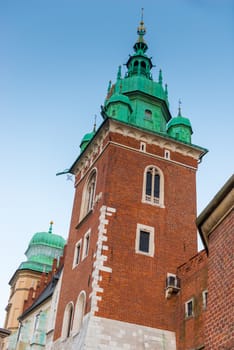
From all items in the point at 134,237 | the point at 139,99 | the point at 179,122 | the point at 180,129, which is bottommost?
the point at 134,237

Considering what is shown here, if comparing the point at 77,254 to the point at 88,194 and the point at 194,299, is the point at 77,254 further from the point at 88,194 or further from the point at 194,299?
the point at 194,299

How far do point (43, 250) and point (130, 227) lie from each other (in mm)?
30511

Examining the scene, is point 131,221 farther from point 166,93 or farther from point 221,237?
point 221,237

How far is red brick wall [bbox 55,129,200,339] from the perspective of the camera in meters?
23.2

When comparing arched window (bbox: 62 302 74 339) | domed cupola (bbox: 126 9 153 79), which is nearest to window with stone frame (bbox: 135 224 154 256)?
arched window (bbox: 62 302 74 339)

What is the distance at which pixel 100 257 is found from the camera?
931 inches

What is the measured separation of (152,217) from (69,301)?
6.35 metres

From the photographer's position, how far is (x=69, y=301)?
1037 inches

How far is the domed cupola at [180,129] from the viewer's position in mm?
30578

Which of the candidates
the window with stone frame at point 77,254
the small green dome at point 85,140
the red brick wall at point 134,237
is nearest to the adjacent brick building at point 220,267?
the red brick wall at point 134,237

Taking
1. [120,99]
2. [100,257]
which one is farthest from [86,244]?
[120,99]

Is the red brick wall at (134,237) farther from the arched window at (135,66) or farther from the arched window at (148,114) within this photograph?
the arched window at (135,66)

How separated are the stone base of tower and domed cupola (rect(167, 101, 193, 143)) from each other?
1239cm

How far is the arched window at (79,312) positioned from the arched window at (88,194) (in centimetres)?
589
